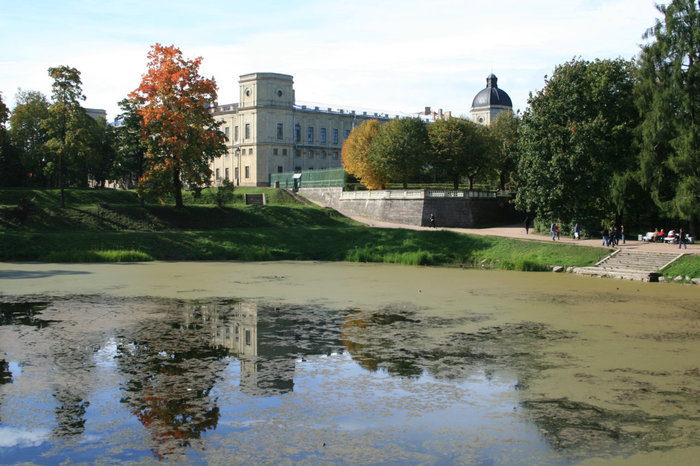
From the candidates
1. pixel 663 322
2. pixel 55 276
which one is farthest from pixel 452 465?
pixel 55 276

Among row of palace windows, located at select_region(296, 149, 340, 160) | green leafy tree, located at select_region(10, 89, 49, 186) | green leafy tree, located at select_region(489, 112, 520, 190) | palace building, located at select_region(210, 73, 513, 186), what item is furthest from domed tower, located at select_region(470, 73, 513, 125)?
green leafy tree, located at select_region(10, 89, 49, 186)

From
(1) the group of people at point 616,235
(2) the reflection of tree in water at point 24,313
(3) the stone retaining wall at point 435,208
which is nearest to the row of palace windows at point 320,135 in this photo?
(3) the stone retaining wall at point 435,208

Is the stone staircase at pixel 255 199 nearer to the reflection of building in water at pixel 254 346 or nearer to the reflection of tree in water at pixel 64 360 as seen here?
the reflection of tree in water at pixel 64 360

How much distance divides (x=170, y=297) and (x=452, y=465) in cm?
1569

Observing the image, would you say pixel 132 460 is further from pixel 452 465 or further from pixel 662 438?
pixel 662 438

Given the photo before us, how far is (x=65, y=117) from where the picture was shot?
142 feet

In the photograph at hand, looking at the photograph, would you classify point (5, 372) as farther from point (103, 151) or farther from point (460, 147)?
point (103, 151)

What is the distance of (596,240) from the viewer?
3984 cm

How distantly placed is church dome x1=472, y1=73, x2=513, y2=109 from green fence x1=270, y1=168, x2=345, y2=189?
50.9m

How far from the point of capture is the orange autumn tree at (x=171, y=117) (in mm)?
42469

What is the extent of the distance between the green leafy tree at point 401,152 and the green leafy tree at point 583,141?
20.6m

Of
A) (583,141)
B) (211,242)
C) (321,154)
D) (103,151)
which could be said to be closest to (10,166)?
(103,151)

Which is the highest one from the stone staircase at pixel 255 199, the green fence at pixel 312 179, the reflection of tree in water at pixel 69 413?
the green fence at pixel 312 179

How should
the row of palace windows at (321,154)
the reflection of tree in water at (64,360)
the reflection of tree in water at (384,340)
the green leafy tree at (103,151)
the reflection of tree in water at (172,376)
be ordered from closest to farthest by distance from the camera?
1. the reflection of tree in water at (172,376)
2. the reflection of tree in water at (64,360)
3. the reflection of tree in water at (384,340)
4. the green leafy tree at (103,151)
5. the row of palace windows at (321,154)
